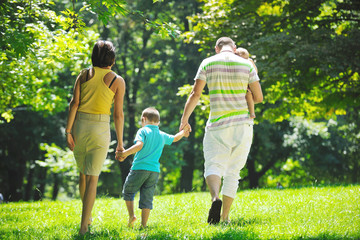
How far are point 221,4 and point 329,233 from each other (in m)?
11.2

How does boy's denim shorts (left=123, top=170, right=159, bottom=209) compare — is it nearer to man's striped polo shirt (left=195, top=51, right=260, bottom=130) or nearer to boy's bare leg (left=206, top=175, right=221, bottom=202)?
boy's bare leg (left=206, top=175, right=221, bottom=202)

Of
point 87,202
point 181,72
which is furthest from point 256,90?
point 181,72

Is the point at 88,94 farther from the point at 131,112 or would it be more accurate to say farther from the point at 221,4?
the point at 131,112

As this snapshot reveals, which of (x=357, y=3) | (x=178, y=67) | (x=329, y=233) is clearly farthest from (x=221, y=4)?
(x=329, y=233)

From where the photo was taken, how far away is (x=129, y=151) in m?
4.80

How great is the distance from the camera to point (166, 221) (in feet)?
18.2

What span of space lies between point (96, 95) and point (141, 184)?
51.0 inches

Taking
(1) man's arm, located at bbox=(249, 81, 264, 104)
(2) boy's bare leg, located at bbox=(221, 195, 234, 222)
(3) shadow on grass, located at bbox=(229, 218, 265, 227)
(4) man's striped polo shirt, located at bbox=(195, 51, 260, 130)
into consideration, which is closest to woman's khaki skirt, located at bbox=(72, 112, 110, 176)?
(4) man's striped polo shirt, located at bbox=(195, 51, 260, 130)

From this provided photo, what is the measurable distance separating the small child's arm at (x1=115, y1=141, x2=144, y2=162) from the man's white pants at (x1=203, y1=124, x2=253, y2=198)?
33.4 inches

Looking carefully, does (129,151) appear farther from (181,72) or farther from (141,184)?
(181,72)

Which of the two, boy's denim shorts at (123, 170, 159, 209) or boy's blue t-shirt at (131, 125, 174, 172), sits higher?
boy's blue t-shirt at (131, 125, 174, 172)

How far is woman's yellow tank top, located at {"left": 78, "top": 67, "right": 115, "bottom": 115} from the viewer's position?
4.53 m

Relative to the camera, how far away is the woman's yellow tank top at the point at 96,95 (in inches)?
178

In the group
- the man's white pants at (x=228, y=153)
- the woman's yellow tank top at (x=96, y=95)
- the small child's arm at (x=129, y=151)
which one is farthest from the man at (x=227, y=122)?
the woman's yellow tank top at (x=96, y=95)
